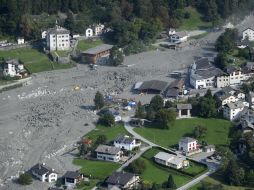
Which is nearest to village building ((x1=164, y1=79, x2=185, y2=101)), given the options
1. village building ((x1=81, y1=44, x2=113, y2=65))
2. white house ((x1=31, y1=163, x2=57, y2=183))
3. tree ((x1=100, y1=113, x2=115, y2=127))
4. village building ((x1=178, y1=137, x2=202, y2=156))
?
tree ((x1=100, y1=113, x2=115, y2=127))

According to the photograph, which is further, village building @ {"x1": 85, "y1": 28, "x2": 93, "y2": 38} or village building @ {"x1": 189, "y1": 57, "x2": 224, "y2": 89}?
village building @ {"x1": 85, "y1": 28, "x2": 93, "y2": 38}

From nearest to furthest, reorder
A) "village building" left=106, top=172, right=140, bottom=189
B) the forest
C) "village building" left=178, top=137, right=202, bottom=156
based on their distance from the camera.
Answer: "village building" left=106, top=172, right=140, bottom=189 < "village building" left=178, top=137, right=202, bottom=156 < the forest

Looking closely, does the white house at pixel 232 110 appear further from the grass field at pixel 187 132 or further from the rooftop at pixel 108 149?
the rooftop at pixel 108 149

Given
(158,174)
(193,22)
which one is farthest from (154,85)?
(193,22)

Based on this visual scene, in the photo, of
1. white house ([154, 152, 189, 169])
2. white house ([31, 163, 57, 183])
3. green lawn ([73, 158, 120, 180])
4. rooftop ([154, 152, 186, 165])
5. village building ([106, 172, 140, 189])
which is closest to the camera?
village building ([106, 172, 140, 189])

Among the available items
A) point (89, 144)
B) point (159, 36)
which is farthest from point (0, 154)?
point (159, 36)

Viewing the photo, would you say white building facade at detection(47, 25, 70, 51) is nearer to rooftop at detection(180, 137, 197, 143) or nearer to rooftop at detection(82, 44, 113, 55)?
rooftop at detection(82, 44, 113, 55)

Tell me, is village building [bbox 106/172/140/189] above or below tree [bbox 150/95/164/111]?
below

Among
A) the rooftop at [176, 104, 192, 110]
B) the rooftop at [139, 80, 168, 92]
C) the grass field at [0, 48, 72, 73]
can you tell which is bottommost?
the rooftop at [176, 104, 192, 110]
